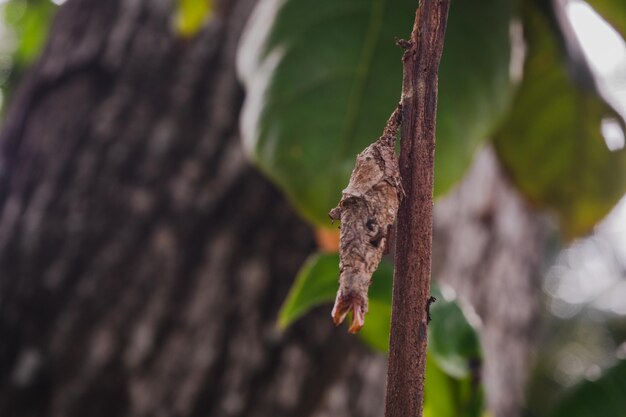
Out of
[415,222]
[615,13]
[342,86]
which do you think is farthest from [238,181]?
[415,222]

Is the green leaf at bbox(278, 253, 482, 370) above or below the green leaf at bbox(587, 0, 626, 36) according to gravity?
below

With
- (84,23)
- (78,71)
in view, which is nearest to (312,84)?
(78,71)

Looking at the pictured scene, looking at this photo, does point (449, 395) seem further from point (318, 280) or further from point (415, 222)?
point (415, 222)

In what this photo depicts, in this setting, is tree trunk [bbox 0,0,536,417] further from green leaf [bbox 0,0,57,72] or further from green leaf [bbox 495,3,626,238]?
green leaf [bbox 0,0,57,72]

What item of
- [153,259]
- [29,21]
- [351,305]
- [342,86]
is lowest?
[351,305]

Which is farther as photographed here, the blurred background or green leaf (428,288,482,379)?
the blurred background

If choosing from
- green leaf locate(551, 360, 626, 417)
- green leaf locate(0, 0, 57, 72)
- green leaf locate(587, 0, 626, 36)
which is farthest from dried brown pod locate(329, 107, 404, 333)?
green leaf locate(0, 0, 57, 72)

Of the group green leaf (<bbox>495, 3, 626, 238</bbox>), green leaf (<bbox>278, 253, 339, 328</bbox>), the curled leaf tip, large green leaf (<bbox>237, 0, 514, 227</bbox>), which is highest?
green leaf (<bbox>495, 3, 626, 238</bbox>)

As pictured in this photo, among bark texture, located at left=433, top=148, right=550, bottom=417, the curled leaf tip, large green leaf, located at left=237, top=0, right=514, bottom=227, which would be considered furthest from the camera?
bark texture, located at left=433, top=148, right=550, bottom=417
